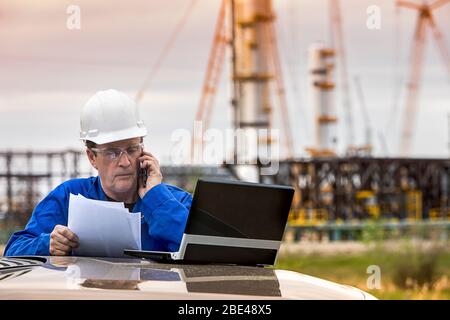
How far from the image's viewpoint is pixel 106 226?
462cm

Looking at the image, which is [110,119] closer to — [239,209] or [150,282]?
[239,209]

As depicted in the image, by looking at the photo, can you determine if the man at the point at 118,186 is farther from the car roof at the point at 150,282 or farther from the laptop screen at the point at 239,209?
the car roof at the point at 150,282

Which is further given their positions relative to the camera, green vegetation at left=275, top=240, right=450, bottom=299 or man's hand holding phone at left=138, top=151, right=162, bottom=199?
green vegetation at left=275, top=240, right=450, bottom=299

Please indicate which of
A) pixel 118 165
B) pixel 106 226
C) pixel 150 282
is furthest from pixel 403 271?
pixel 150 282

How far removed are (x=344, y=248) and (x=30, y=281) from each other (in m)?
30.2

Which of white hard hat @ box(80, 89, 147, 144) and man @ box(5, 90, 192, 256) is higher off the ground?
Answer: white hard hat @ box(80, 89, 147, 144)

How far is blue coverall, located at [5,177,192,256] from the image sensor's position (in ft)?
16.3

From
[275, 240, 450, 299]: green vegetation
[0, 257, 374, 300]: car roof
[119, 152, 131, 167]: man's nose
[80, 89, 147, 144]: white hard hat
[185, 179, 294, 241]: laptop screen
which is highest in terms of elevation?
[80, 89, 147, 144]: white hard hat

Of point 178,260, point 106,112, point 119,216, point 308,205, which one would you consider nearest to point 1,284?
point 178,260

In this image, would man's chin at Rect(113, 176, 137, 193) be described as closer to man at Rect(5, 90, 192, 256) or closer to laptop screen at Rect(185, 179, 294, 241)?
man at Rect(5, 90, 192, 256)

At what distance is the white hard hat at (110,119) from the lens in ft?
17.5

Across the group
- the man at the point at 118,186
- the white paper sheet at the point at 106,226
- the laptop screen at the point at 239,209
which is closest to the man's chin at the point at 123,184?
the man at the point at 118,186

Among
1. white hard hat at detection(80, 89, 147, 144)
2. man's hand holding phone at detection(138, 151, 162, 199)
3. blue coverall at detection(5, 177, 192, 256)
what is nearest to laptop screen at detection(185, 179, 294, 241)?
blue coverall at detection(5, 177, 192, 256)

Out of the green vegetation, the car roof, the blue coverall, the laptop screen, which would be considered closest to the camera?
the car roof
